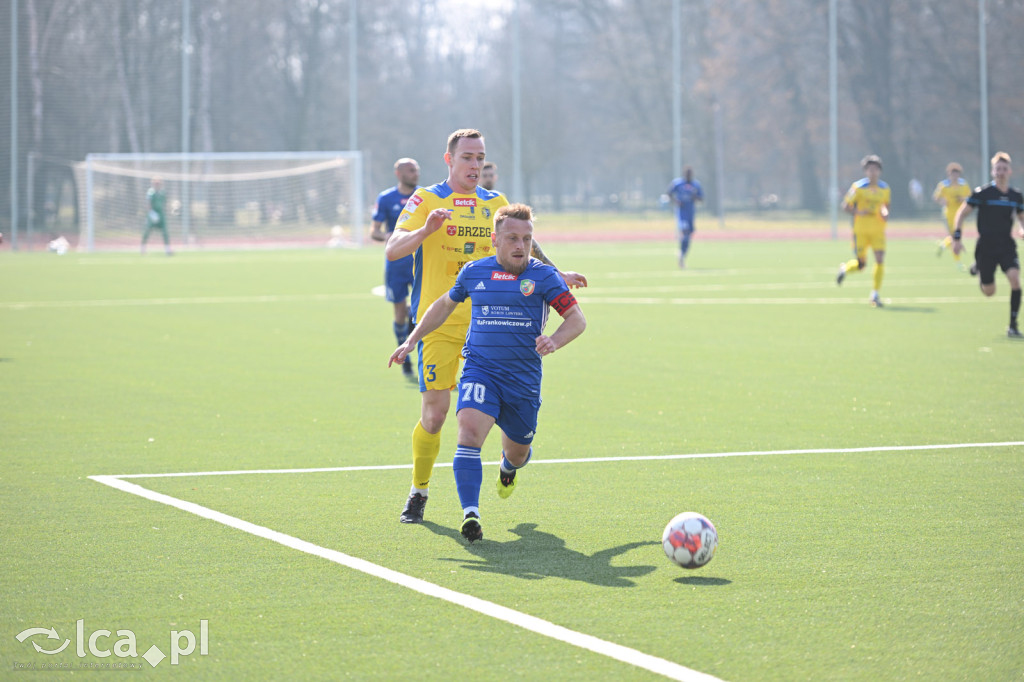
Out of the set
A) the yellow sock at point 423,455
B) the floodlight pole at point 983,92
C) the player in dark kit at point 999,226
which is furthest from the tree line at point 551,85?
the yellow sock at point 423,455

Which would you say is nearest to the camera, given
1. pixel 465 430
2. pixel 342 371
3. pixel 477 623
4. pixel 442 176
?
pixel 477 623

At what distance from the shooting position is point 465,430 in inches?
254

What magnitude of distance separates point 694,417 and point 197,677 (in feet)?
20.3

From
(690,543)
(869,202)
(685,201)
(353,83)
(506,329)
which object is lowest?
(690,543)

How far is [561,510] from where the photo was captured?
7.05 metres

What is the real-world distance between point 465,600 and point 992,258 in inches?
500

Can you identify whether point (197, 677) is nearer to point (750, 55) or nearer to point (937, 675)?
point (937, 675)

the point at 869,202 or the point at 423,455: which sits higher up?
the point at 869,202

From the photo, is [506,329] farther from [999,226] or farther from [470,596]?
[999,226]

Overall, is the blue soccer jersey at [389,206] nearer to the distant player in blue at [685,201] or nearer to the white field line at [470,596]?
the white field line at [470,596]

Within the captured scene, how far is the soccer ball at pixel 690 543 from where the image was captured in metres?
5.70

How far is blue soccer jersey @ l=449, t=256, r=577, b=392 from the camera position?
655cm

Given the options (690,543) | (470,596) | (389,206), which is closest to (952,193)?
(389,206)

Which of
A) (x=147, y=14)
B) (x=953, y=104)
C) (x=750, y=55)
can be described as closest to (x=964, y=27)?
(x=953, y=104)
